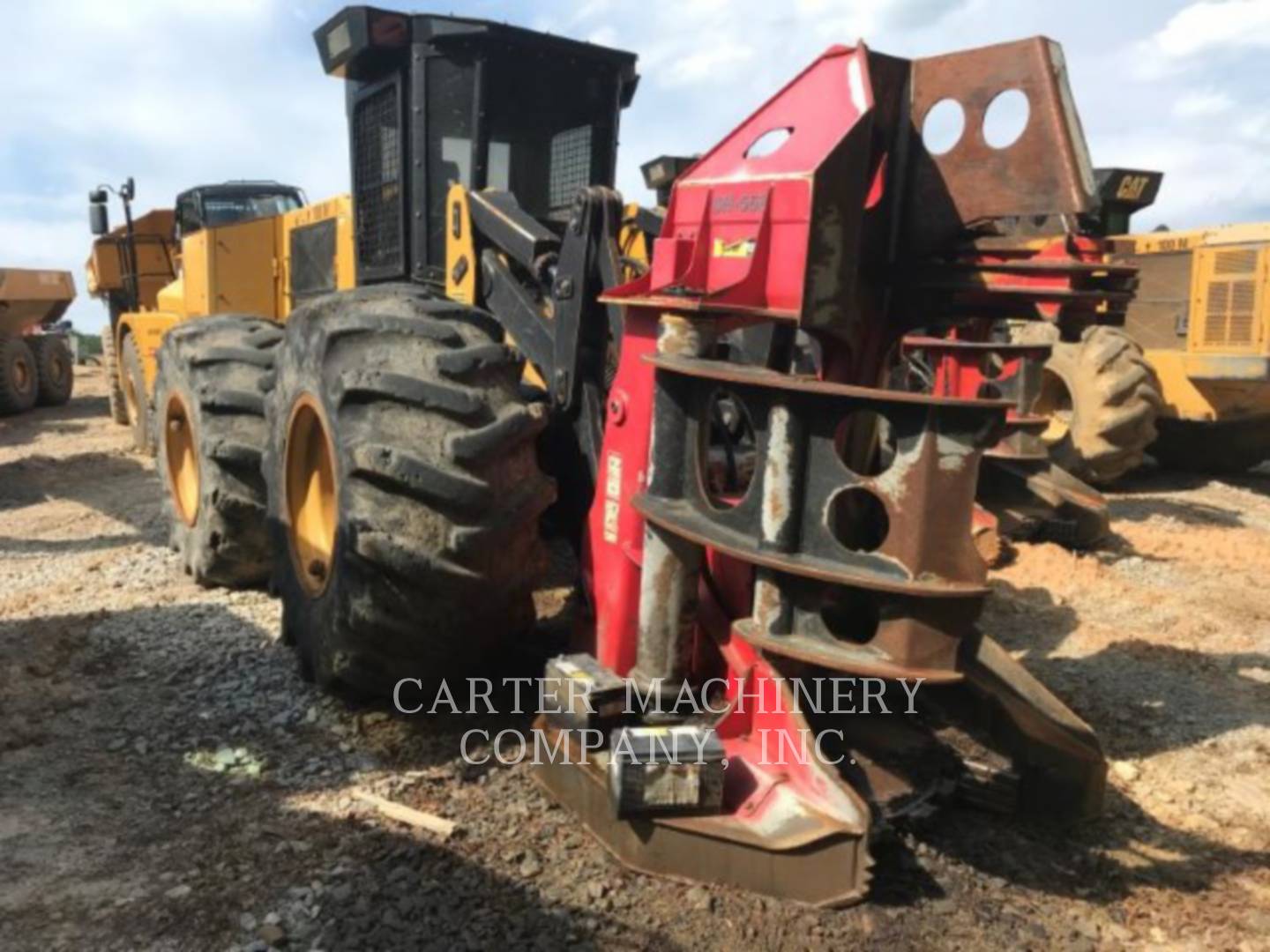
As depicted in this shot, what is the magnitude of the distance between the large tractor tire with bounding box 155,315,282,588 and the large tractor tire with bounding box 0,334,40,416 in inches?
450

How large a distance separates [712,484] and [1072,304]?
123 centimetres

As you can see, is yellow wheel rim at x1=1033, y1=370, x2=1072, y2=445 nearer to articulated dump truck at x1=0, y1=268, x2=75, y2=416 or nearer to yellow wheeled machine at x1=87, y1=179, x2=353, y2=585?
yellow wheeled machine at x1=87, y1=179, x2=353, y2=585

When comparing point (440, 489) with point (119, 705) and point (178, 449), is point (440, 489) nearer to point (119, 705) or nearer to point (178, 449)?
point (119, 705)

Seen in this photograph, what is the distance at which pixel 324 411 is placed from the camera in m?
3.36

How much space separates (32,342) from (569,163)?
14.1 m

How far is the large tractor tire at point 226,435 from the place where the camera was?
4645mm

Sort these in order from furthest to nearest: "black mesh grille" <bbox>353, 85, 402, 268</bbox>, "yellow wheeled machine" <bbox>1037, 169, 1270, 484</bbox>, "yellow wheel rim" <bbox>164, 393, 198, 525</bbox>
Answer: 1. "yellow wheeled machine" <bbox>1037, 169, 1270, 484</bbox>
2. "yellow wheel rim" <bbox>164, 393, 198, 525</bbox>
3. "black mesh grille" <bbox>353, 85, 402, 268</bbox>

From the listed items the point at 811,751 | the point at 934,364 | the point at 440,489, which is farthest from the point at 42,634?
→ the point at 934,364

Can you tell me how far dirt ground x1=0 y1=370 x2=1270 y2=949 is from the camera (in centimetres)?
250

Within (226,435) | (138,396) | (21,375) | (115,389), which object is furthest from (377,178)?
(21,375)

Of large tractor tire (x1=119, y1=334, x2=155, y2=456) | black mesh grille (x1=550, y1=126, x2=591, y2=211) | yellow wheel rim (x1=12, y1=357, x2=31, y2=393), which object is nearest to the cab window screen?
black mesh grille (x1=550, y1=126, x2=591, y2=211)

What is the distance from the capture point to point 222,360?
483 cm

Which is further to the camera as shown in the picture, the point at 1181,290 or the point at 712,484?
the point at 1181,290

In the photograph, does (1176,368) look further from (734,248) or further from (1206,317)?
(734,248)
